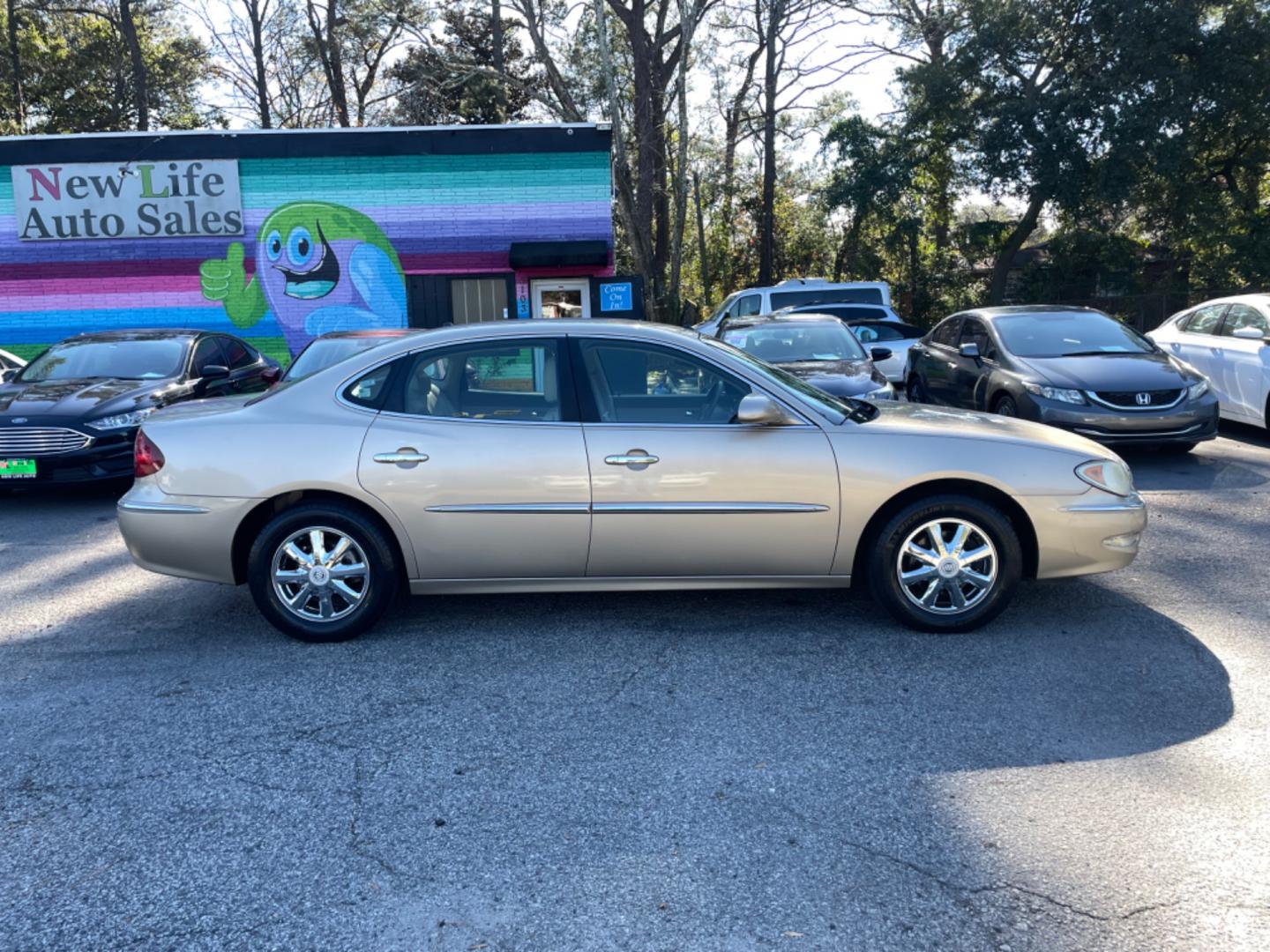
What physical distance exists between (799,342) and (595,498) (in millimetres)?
6419

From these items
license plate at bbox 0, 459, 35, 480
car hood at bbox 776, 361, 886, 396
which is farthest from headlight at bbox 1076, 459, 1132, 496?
license plate at bbox 0, 459, 35, 480

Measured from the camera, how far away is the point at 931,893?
114 inches

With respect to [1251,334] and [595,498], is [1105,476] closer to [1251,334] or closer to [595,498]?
[595,498]

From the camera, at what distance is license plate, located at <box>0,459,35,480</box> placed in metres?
8.47

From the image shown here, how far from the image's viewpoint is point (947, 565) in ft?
16.3

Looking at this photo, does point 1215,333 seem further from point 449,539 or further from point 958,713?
point 449,539

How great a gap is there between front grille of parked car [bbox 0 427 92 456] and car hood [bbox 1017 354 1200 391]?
8.39m

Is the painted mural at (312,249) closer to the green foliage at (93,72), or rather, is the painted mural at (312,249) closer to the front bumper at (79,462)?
the front bumper at (79,462)

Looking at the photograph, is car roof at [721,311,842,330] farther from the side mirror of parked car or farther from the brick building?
the brick building

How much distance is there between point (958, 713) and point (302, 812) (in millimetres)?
2509

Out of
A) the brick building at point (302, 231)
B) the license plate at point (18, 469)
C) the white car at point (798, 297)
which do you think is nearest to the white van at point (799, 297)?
the white car at point (798, 297)

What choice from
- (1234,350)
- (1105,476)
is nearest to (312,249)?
(1234,350)

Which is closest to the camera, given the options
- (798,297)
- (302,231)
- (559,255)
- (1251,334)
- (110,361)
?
(110,361)

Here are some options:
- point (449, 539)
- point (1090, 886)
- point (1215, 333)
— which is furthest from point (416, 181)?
point (1090, 886)
